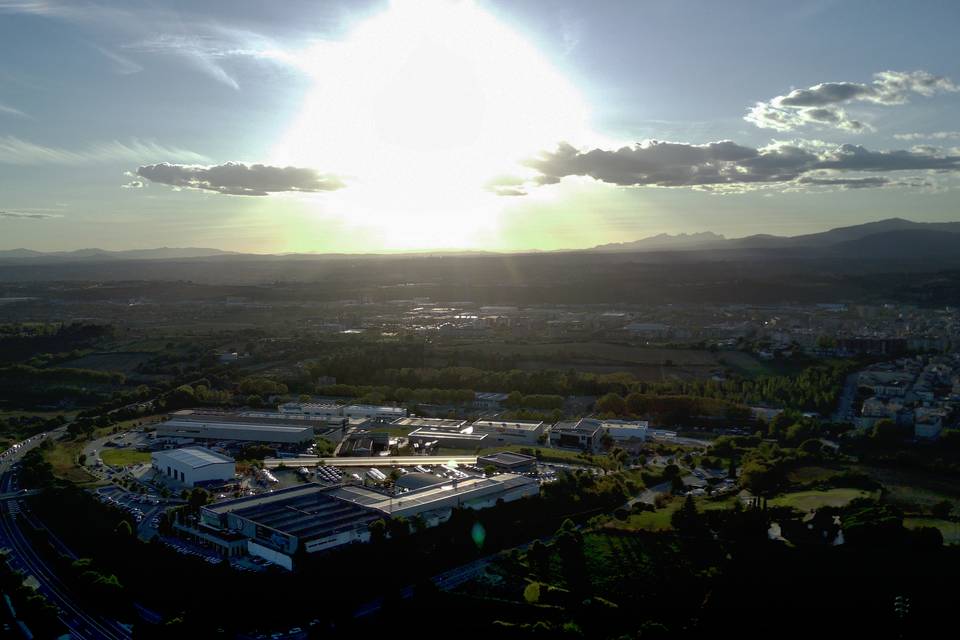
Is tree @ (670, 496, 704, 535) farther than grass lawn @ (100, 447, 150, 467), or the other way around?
grass lawn @ (100, 447, 150, 467)

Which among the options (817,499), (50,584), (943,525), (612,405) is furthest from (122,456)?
(943,525)

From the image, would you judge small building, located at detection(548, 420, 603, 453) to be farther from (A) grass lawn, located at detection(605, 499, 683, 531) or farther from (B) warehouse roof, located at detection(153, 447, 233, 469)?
(B) warehouse roof, located at detection(153, 447, 233, 469)

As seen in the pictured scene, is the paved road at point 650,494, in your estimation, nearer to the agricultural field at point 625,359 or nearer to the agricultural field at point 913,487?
the agricultural field at point 913,487

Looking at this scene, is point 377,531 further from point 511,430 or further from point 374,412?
point 374,412

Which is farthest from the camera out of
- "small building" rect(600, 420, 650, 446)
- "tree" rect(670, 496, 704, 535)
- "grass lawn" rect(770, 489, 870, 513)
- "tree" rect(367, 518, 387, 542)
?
"small building" rect(600, 420, 650, 446)

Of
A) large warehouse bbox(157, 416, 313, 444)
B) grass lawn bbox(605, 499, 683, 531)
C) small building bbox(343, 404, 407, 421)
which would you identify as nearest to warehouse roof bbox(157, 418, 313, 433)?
large warehouse bbox(157, 416, 313, 444)

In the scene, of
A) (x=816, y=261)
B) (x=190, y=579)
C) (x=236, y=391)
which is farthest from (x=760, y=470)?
(x=816, y=261)

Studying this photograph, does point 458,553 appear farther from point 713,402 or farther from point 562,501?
point 713,402
